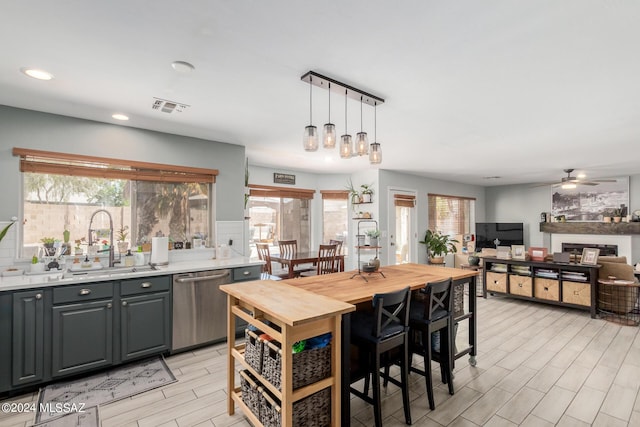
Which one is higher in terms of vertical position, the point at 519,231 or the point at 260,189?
the point at 260,189

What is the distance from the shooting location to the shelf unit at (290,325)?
5.52ft

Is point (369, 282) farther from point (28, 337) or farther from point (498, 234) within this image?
point (498, 234)

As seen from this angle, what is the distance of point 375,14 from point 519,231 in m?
8.86

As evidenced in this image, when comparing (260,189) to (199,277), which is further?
(260,189)

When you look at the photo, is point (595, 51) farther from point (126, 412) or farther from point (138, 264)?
point (138, 264)

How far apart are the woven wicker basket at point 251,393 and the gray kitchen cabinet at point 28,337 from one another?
5.92 ft

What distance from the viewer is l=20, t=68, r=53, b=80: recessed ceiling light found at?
2256 mm

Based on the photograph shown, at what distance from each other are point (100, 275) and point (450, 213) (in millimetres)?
7908

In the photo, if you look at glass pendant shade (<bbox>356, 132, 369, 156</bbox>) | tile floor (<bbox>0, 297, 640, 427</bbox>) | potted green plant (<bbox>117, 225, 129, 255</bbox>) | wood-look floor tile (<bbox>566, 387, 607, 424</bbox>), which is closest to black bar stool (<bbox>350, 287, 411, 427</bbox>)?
tile floor (<bbox>0, 297, 640, 427</bbox>)

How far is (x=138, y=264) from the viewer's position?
3.51 metres

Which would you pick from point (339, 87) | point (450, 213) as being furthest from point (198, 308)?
point (450, 213)

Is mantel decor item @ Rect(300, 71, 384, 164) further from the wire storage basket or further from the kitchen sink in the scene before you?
the wire storage basket

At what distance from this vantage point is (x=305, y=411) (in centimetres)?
181

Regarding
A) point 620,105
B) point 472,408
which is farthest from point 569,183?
point 472,408
